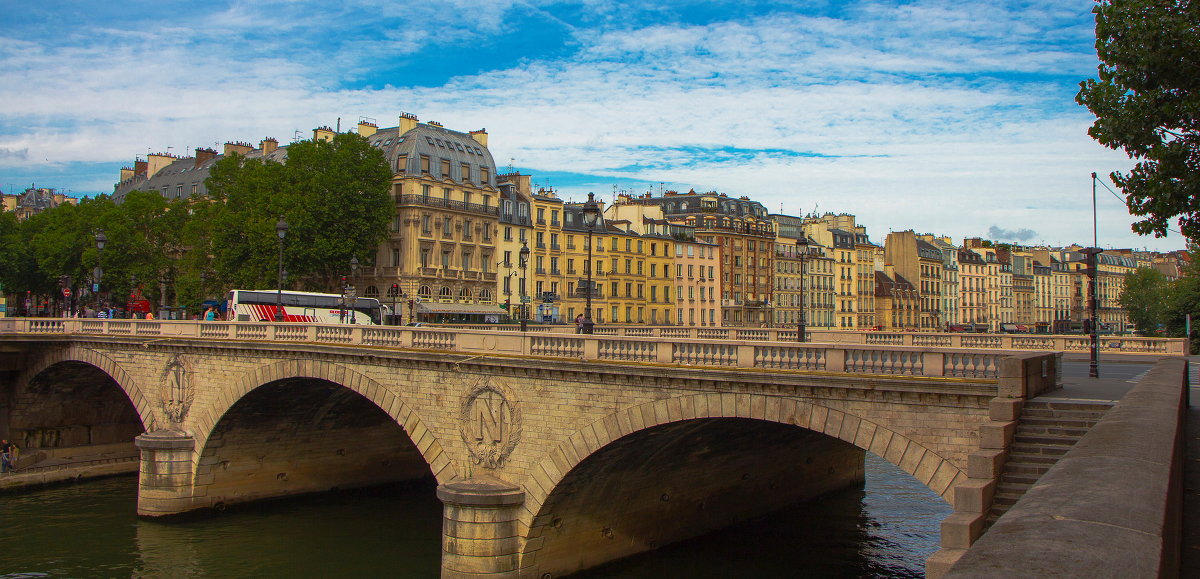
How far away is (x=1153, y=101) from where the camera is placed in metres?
18.8

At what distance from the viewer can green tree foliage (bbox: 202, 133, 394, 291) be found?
193ft

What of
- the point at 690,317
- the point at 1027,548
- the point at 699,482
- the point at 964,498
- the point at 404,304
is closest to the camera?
the point at 1027,548

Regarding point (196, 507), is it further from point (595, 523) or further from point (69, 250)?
point (69, 250)

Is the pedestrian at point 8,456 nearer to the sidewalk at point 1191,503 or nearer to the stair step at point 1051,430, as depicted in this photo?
the stair step at point 1051,430

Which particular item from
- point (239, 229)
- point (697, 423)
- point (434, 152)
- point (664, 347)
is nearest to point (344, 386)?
point (697, 423)

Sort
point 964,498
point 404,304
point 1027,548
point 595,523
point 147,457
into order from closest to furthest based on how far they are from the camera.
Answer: point 1027,548 → point 964,498 → point 595,523 → point 147,457 → point 404,304

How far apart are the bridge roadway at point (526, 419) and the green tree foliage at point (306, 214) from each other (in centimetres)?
1579

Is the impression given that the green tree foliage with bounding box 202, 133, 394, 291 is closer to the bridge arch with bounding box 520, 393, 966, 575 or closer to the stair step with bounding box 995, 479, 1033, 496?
the bridge arch with bounding box 520, 393, 966, 575

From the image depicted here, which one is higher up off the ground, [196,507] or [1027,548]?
[1027,548]

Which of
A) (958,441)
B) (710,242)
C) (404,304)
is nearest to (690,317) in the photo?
(710,242)

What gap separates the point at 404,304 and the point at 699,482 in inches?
1710

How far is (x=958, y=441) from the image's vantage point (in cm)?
1606

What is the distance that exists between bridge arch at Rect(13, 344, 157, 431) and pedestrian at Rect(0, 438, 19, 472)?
2.95 m

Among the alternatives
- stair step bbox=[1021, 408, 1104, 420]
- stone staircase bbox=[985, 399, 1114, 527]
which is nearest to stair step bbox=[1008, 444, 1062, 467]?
stone staircase bbox=[985, 399, 1114, 527]
